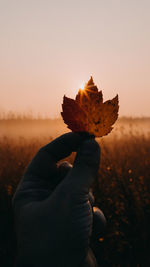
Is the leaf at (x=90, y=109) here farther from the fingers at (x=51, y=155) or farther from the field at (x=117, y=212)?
the field at (x=117, y=212)

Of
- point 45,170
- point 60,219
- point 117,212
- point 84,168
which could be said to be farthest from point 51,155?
point 117,212

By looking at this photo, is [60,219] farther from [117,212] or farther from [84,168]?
[117,212]

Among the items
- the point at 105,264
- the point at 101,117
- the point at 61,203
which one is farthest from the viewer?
the point at 105,264

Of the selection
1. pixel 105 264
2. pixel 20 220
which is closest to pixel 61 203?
pixel 20 220

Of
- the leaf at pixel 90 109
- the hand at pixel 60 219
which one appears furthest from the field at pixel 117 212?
the leaf at pixel 90 109

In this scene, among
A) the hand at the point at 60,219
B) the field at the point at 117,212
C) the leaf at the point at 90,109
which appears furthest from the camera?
the field at the point at 117,212

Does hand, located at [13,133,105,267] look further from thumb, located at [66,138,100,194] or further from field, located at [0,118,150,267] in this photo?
field, located at [0,118,150,267]

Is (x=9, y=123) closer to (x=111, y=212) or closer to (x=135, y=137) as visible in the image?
(x=135, y=137)
